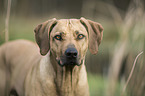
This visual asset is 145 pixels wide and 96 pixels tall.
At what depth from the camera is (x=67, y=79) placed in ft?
11.8

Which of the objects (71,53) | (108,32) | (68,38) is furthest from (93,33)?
(108,32)

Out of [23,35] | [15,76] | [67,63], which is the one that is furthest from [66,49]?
[23,35]

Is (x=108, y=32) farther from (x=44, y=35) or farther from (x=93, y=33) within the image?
(x=44, y=35)

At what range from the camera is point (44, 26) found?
142 inches

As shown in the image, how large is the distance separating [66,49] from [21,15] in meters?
6.79

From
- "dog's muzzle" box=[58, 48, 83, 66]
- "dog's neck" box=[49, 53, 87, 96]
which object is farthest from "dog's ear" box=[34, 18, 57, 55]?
"dog's muzzle" box=[58, 48, 83, 66]

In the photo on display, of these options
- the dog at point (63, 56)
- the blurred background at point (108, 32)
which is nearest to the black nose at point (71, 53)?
the dog at point (63, 56)

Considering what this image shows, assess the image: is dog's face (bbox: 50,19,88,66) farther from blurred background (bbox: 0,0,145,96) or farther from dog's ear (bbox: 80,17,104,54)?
blurred background (bbox: 0,0,145,96)

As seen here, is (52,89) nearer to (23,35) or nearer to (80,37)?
(80,37)

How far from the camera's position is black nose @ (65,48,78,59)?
3.10 metres

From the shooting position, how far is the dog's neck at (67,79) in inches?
139

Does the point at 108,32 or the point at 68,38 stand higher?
the point at 68,38

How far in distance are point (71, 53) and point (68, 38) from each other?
292 mm

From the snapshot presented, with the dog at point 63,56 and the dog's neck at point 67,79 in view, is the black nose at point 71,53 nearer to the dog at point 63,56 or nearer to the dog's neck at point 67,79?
the dog at point 63,56
